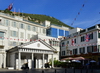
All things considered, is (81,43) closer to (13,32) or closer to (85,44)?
(85,44)

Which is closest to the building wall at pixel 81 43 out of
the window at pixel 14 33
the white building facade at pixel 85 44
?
the white building facade at pixel 85 44

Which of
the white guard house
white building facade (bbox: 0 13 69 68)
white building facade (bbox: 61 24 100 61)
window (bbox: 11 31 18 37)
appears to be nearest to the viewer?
the white guard house

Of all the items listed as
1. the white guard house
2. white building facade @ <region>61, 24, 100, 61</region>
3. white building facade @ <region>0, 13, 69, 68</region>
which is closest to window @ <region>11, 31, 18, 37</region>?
white building facade @ <region>0, 13, 69, 68</region>

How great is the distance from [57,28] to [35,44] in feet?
55.1

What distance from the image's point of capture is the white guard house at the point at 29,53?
30.3m

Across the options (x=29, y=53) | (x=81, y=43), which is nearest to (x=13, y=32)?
(x=29, y=53)

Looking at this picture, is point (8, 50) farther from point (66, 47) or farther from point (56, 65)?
point (66, 47)

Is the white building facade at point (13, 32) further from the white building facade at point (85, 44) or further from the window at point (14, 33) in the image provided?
the white building facade at point (85, 44)

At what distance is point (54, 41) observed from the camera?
143 feet

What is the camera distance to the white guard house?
30.3 meters

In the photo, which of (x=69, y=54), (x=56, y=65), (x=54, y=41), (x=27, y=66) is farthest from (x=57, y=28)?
(x=27, y=66)

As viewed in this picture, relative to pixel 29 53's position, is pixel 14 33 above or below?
above

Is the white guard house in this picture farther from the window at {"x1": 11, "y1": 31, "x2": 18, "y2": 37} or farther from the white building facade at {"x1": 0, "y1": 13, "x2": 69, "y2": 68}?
the window at {"x1": 11, "y1": 31, "x2": 18, "y2": 37}

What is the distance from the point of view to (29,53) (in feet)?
112
